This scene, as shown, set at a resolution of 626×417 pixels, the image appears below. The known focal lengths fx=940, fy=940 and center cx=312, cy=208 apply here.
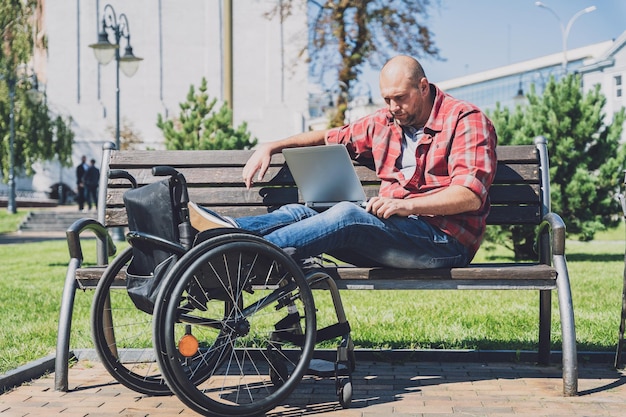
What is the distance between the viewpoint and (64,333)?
4.30 m

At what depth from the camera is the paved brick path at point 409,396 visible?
3.93m

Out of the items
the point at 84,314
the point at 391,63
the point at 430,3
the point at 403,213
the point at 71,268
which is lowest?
the point at 84,314

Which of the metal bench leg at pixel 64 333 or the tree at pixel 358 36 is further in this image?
the tree at pixel 358 36

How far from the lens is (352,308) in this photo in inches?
296

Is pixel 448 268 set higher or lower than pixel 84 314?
higher

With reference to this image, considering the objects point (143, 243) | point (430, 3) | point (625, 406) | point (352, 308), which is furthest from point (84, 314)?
point (430, 3)

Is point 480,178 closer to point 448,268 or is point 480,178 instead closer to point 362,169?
point 448,268

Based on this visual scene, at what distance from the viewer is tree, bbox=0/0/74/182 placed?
34000mm

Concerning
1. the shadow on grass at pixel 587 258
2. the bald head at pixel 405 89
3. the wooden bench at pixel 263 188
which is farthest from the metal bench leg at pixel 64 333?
the shadow on grass at pixel 587 258

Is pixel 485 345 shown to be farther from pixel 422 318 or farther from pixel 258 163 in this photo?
pixel 258 163

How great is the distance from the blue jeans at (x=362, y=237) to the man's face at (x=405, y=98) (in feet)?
1.65

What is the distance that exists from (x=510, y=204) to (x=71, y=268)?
7.59 ft

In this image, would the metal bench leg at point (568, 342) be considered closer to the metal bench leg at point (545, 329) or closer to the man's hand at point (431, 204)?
the man's hand at point (431, 204)

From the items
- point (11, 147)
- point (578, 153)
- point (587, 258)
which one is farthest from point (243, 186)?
point (11, 147)
